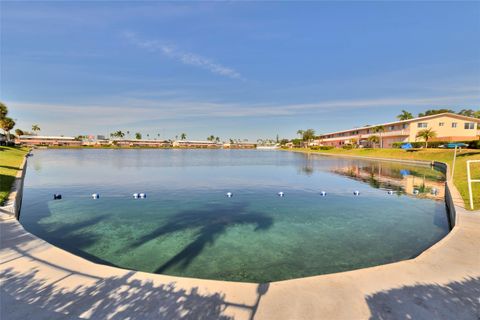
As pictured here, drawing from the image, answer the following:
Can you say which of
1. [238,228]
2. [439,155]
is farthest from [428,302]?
[439,155]

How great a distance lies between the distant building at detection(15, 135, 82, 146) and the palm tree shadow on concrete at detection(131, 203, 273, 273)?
20670cm

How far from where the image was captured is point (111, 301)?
5.05 metres

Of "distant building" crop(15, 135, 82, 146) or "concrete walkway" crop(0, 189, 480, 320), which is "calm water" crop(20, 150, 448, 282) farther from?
"distant building" crop(15, 135, 82, 146)

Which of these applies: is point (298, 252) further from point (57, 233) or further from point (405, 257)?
point (57, 233)

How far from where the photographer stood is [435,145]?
63219 millimetres

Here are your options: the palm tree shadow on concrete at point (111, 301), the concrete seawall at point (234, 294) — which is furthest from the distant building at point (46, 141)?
the palm tree shadow on concrete at point (111, 301)

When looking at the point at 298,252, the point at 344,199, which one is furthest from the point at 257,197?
the point at 298,252

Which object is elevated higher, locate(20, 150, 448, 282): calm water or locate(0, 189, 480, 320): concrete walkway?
locate(0, 189, 480, 320): concrete walkway

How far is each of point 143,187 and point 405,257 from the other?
2179 cm

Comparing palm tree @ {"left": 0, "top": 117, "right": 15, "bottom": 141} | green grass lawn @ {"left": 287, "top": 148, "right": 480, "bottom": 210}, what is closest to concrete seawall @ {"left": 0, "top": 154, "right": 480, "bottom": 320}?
green grass lawn @ {"left": 287, "top": 148, "right": 480, "bottom": 210}

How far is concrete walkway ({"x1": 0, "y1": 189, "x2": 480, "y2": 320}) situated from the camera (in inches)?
187

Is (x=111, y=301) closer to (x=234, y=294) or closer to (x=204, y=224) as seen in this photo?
(x=234, y=294)

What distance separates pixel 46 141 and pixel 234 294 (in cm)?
22885

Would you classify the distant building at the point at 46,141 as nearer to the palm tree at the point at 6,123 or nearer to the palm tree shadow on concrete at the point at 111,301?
the palm tree at the point at 6,123
